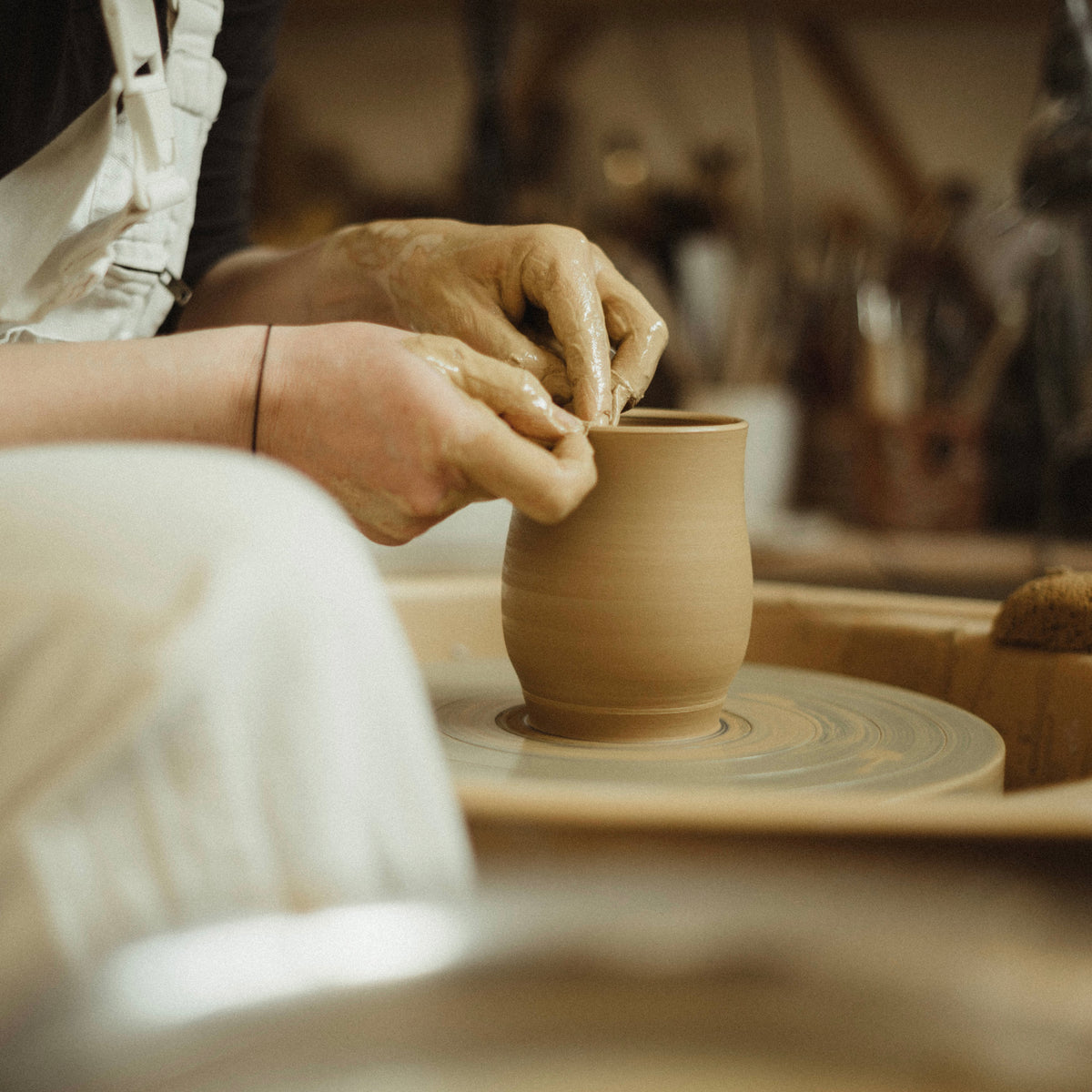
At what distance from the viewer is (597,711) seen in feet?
2.89

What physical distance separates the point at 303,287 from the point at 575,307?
1.28ft

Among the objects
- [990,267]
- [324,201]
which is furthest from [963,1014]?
[324,201]

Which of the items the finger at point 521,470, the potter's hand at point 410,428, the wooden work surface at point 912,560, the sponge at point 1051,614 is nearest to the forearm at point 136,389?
the potter's hand at point 410,428

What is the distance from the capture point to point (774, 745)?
0.89 metres

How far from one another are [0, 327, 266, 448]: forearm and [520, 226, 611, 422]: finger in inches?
10.2

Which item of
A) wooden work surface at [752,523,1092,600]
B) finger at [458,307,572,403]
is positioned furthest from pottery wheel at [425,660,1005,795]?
wooden work surface at [752,523,1092,600]

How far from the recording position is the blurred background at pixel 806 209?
3010 millimetres

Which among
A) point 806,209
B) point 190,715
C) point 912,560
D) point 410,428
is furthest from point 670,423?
point 806,209

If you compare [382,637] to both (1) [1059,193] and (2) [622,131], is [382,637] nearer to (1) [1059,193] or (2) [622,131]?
(1) [1059,193]

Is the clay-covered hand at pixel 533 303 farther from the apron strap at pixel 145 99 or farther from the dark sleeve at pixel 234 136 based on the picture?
the dark sleeve at pixel 234 136

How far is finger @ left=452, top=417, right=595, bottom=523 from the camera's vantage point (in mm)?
687

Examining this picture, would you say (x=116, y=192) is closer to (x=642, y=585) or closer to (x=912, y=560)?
(x=642, y=585)

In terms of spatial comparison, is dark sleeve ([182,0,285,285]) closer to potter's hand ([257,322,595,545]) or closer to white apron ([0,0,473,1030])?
potter's hand ([257,322,595,545])

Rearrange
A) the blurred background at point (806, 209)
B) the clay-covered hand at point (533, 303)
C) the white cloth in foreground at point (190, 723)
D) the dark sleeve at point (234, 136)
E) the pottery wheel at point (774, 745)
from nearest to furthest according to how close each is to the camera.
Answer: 1. the white cloth in foreground at point (190, 723)
2. the pottery wheel at point (774, 745)
3. the clay-covered hand at point (533, 303)
4. the dark sleeve at point (234, 136)
5. the blurred background at point (806, 209)
